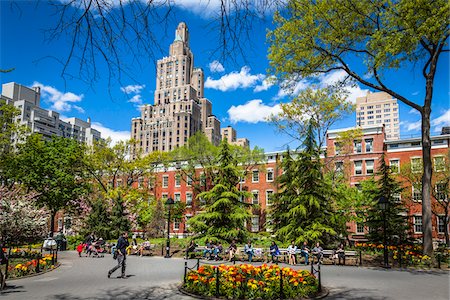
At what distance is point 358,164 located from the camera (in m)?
48.4

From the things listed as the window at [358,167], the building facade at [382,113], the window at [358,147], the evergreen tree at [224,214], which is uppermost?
the building facade at [382,113]

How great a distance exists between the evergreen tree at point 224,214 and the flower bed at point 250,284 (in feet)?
61.0

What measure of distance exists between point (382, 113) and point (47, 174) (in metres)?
182

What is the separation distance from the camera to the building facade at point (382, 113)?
609 feet

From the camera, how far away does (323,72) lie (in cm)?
2233

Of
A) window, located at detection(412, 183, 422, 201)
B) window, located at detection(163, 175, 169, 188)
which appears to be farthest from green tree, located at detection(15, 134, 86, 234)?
window, located at detection(412, 183, 422, 201)

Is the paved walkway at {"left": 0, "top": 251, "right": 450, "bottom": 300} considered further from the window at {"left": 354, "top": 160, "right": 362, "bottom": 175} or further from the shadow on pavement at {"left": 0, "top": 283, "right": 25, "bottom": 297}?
the window at {"left": 354, "top": 160, "right": 362, "bottom": 175}

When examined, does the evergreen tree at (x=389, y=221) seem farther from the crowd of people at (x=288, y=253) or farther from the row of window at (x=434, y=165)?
the crowd of people at (x=288, y=253)

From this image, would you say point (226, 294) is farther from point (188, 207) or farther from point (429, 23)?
point (188, 207)

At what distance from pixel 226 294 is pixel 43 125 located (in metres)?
141

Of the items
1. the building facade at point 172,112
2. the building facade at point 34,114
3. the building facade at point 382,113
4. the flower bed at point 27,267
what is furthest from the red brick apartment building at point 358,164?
the building facade at point 382,113

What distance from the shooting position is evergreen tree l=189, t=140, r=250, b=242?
104 feet

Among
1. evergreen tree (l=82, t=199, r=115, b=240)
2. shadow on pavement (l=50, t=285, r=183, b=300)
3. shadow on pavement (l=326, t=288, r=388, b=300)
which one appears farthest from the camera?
evergreen tree (l=82, t=199, r=115, b=240)

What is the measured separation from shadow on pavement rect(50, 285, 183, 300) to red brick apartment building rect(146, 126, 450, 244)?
25.7 m
